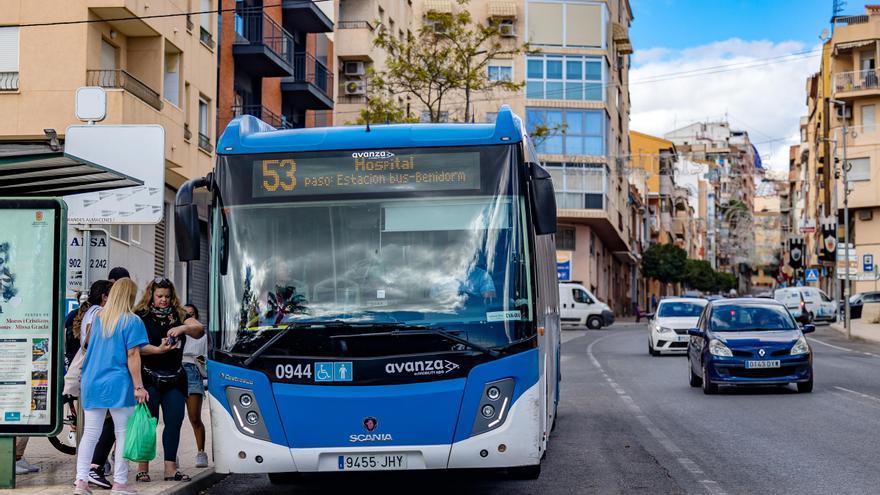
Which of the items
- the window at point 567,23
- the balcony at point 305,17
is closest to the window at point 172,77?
the balcony at point 305,17

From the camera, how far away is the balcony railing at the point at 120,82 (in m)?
27.9

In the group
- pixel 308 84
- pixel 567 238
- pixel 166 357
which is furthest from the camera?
pixel 567 238

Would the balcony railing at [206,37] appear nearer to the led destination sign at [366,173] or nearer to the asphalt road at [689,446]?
the asphalt road at [689,446]

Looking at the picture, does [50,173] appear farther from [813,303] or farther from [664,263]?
[664,263]

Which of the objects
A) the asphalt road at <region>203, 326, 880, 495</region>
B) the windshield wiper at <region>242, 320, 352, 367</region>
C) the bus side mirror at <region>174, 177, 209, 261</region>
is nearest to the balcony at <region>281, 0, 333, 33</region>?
the asphalt road at <region>203, 326, 880, 495</region>

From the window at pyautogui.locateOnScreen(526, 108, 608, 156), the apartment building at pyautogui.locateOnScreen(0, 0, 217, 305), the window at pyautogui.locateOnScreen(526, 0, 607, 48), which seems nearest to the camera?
the apartment building at pyautogui.locateOnScreen(0, 0, 217, 305)

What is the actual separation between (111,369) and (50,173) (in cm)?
189

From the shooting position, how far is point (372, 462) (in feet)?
30.9

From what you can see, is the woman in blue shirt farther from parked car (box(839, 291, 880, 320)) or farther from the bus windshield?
parked car (box(839, 291, 880, 320))

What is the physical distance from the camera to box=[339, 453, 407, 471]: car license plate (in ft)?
30.9

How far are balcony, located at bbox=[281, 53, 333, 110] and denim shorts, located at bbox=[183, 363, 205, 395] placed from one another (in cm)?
3251

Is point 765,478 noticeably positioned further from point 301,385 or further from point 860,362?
point 860,362

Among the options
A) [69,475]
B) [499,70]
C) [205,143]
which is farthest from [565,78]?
[69,475]

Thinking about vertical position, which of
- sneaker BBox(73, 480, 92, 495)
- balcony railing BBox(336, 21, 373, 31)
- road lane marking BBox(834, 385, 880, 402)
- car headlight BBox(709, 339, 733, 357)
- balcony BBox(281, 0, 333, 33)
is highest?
balcony railing BBox(336, 21, 373, 31)
